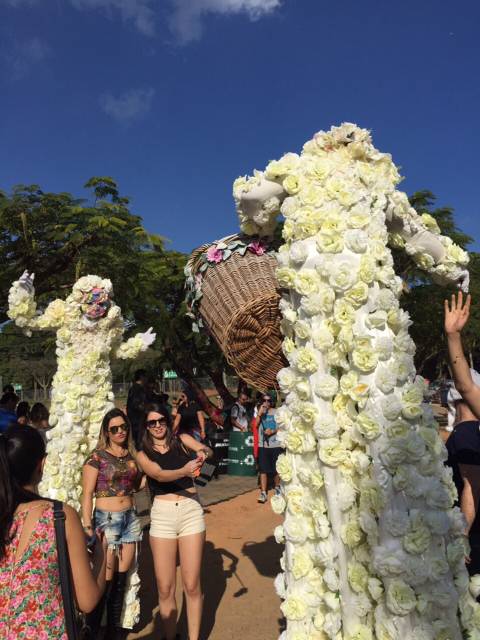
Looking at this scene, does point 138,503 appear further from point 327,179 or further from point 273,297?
point 327,179

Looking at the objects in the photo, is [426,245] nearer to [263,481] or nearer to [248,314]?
[248,314]

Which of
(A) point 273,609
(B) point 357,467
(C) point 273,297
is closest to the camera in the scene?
(B) point 357,467

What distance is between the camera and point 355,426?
2.15m

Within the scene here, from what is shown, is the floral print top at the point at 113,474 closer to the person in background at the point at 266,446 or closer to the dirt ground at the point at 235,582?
the dirt ground at the point at 235,582

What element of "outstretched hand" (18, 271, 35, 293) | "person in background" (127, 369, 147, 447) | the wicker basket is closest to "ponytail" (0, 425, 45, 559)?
the wicker basket

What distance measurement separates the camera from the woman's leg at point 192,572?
3.37 metres

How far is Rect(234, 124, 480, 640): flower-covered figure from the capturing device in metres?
1.98

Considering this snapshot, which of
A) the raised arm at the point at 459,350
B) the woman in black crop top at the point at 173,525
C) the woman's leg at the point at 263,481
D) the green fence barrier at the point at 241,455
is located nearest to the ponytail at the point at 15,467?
the woman in black crop top at the point at 173,525

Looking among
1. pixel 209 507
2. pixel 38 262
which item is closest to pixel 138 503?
pixel 209 507

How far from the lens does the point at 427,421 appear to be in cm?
213

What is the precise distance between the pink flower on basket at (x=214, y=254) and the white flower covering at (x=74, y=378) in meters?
2.20

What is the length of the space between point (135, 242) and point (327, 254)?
895 centimetres

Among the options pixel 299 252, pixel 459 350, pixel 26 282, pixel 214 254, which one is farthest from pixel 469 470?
pixel 26 282

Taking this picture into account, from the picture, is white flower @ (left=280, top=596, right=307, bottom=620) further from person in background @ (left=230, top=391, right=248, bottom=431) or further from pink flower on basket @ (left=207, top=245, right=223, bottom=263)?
person in background @ (left=230, top=391, right=248, bottom=431)
